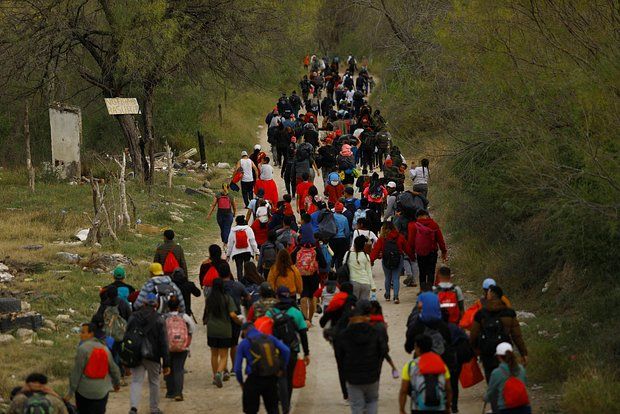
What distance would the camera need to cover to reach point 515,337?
39.9 ft

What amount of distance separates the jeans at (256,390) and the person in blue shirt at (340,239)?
283 inches

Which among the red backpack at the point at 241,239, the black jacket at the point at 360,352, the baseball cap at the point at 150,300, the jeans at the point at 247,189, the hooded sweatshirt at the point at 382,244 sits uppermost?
the jeans at the point at 247,189

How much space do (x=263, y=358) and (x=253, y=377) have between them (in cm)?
24

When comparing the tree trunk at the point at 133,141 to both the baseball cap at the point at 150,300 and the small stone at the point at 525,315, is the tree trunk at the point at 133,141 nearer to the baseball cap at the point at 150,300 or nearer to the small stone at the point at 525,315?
the small stone at the point at 525,315

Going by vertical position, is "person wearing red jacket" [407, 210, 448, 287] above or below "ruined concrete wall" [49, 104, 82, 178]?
below

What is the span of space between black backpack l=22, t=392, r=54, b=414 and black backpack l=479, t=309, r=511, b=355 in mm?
4596

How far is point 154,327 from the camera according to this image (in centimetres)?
1246

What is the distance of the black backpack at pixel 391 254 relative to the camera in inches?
706

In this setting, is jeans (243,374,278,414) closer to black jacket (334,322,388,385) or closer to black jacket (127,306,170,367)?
black jacket (334,322,388,385)

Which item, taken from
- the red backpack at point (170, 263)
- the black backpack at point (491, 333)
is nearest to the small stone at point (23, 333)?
the red backpack at point (170, 263)

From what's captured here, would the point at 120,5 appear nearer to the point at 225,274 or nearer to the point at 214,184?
the point at 214,184

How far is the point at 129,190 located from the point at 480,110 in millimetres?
12586

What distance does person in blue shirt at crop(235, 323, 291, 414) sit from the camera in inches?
442

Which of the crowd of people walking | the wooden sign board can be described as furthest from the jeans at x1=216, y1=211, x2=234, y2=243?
the wooden sign board
